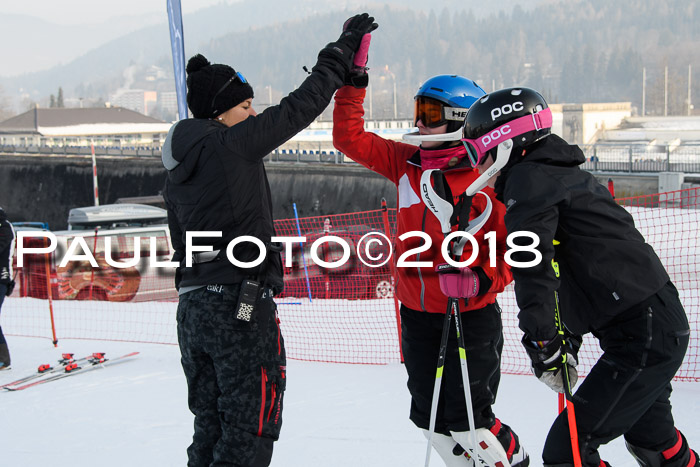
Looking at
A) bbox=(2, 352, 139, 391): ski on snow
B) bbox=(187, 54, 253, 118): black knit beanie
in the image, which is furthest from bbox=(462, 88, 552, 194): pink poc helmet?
bbox=(2, 352, 139, 391): ski on snow

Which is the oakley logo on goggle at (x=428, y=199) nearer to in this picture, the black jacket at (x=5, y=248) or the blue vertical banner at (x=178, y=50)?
the black jacket at (x=5, y=248)

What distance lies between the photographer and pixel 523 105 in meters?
3.04

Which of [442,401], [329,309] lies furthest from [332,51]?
[329,309]

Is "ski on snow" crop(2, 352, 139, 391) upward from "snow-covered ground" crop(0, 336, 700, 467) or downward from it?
downward

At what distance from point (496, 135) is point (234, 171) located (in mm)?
1170

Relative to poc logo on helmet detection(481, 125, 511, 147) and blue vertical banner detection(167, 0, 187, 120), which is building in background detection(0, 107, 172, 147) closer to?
blue vertical banner detection(167, 0, 187, 120)

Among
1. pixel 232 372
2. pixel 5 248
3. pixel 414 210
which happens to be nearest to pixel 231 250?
pixel 232 372

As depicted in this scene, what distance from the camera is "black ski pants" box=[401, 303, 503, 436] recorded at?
3.33 m

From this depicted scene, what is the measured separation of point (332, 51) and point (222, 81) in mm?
533

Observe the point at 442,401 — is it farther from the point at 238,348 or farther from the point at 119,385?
the point at 119,385

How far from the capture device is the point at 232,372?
3188 mm

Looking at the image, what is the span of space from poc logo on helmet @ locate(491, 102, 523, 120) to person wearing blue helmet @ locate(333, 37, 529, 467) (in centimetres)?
37

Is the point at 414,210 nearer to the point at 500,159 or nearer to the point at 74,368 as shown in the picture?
the point at 500,159

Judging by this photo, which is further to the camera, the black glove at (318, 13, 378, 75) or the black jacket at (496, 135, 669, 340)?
the black glove at (318, 13, 378, 75)
